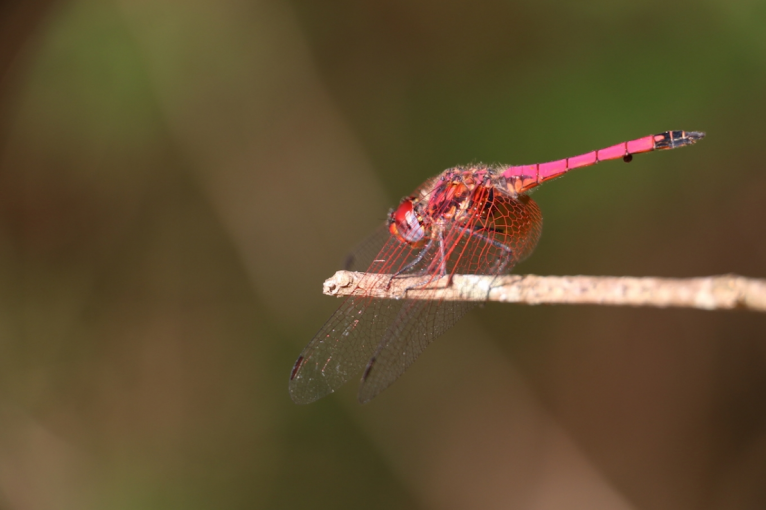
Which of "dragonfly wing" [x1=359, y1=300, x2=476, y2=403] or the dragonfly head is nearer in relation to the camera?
"dragonfly wing" [x1=359, y1=300, x2=476, y2=403]

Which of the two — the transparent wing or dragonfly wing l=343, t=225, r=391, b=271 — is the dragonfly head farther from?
dragonfly wing l=343, t=225, r=391, b=271

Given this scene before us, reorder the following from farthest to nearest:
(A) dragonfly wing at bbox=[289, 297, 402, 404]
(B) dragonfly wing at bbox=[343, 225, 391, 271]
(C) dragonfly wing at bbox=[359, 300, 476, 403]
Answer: (B) dragonfly wing at bbox=[343, 225, 391, 271], (A) dragonfly wing at bbox=[289, 297, 402, 404], (C) dragonfly wing at bbox=[359, 300, 476, 403]

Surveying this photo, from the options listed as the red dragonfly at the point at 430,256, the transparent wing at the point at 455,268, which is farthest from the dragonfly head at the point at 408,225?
the transparent wing at the point at 455,268

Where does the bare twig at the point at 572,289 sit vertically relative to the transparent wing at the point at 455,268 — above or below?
above

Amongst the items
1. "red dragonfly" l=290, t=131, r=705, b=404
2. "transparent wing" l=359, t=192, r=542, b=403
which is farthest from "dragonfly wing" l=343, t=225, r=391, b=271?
"transparent wing" l=359, t=192, r=542, b=403

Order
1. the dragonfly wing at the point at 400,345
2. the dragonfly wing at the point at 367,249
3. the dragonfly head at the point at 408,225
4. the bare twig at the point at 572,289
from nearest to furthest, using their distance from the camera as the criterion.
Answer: the bare twig at the point at 572,289, the dragonfly wing at the point at 400,345, the dragonfly head at the point at 408,225, the dragonfly wing at the point at 367,249

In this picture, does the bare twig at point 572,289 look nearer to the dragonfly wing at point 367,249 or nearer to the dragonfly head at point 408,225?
the dragonfly head at point 408,225

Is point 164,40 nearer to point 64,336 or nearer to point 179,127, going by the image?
point 179,127

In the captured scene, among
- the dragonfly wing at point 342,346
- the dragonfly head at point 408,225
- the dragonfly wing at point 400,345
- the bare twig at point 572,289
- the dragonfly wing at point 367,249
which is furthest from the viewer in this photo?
the dragonfly wing at point 367,249
